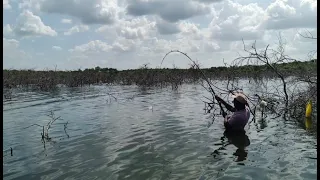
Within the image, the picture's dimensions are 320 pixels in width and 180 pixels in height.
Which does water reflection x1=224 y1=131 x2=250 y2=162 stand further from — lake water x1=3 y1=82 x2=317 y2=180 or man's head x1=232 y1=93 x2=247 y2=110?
man's head x1=232 y1=93 x2=247 y2=110

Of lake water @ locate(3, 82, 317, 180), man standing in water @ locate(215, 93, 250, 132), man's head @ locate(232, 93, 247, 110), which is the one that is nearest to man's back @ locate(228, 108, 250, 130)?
man standing in water @ locate(215, 93, 250, 132)

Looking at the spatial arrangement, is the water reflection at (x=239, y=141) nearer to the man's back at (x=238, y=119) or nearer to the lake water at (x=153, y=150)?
the lake water at (x=153, y=150)

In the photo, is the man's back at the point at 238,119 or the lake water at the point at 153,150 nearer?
the lake water at the point at 153,150

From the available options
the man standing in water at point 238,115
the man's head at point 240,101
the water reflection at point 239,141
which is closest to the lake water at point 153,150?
the water reflection at point 239,141

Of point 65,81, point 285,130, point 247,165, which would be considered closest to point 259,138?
point 285,130

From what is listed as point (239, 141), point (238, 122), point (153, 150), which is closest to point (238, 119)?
point (238, 122)

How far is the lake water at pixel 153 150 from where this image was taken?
830 cm

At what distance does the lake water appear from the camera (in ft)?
27.2

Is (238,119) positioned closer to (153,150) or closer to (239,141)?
(239,141)

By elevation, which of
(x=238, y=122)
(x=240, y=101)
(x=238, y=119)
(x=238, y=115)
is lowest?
(x=238, y=122)

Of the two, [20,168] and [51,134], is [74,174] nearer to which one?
[20,168]

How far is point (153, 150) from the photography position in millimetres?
10258

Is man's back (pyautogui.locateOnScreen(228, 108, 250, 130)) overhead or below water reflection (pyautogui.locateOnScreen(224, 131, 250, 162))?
overhead

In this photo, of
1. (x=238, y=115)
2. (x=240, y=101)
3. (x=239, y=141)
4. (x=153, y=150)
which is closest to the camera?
(x=153, y=150)
